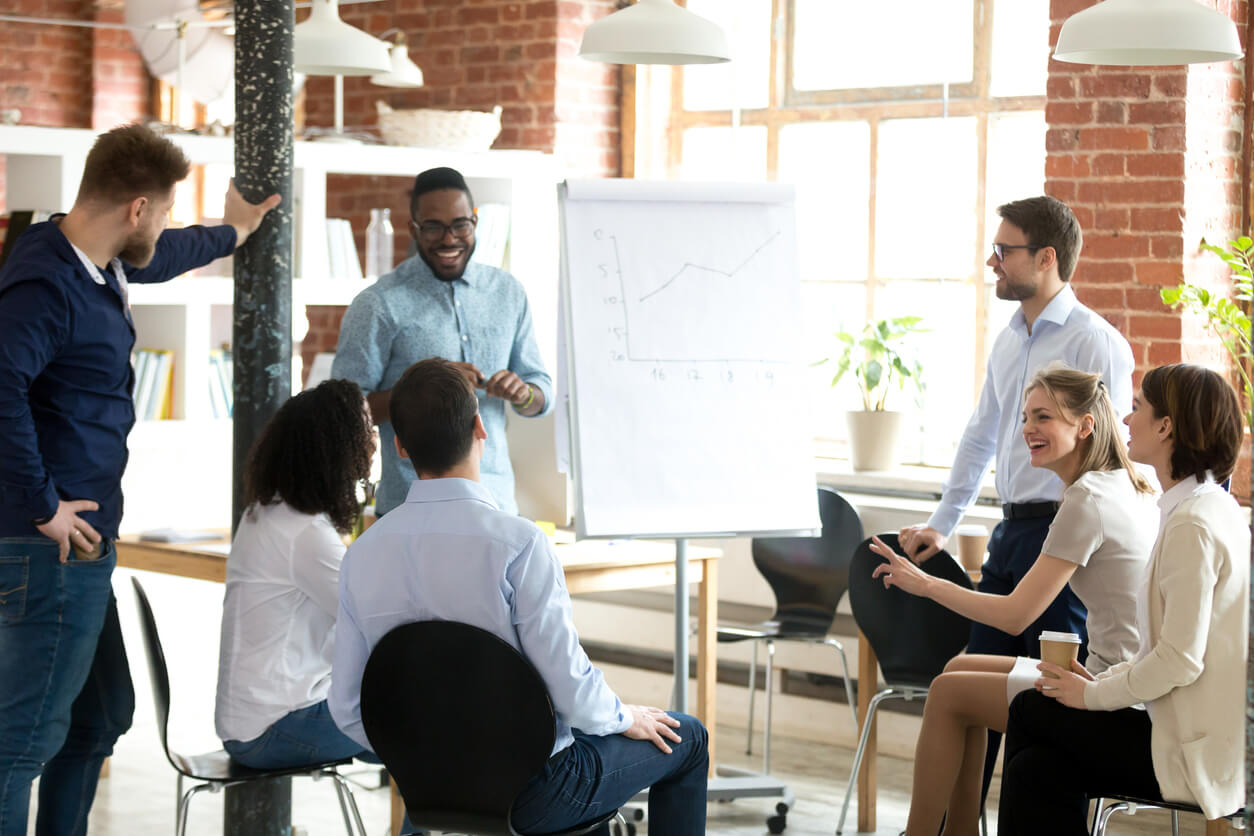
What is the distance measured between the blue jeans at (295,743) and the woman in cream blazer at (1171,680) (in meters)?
1.32

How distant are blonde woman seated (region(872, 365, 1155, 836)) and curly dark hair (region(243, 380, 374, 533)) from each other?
1.19m

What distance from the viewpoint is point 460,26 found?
5996 millimetres

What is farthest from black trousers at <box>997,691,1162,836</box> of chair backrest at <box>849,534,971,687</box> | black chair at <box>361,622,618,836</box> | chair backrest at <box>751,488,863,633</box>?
chair backrest at <box>751,488,863,633</box>

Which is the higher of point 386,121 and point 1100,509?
point 386,121

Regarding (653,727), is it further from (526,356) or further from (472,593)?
(526,356)

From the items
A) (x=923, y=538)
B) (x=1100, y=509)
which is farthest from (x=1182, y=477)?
(x=923, y=538)

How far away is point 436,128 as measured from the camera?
18.1 ft

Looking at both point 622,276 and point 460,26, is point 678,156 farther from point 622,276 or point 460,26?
point 622,276

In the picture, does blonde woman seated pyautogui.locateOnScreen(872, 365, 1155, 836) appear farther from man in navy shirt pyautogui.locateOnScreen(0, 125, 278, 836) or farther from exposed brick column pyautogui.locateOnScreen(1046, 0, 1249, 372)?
man in navy shirt pyautogui.locateOnScreen(0, 125, 278, 836)

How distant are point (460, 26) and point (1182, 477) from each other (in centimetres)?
389

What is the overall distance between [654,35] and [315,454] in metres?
1.37

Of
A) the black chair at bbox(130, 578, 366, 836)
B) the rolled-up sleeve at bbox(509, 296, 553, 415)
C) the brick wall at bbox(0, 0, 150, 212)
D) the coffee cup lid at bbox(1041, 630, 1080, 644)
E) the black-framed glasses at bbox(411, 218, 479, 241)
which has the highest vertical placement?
the brick wall at bbox(0, 0, 150, 212)

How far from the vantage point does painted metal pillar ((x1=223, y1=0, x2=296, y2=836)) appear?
307 centimetres

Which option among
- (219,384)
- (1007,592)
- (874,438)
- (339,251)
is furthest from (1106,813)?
(339,251)
